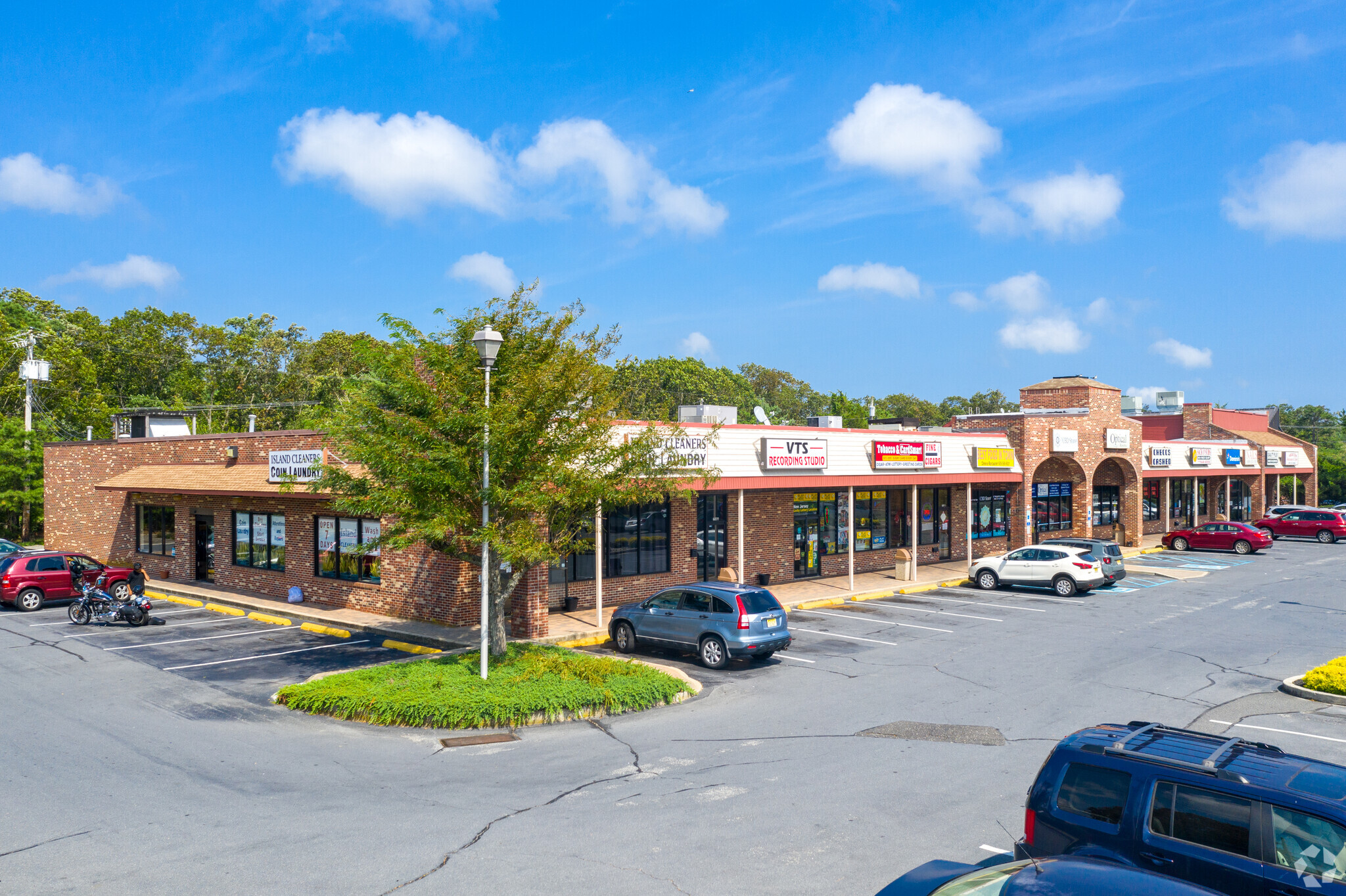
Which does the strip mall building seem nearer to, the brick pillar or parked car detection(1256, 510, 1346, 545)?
the brick pillar

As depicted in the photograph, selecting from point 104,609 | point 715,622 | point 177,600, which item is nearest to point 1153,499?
point 715,622

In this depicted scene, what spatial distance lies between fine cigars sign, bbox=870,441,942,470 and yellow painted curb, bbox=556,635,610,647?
12.1 m

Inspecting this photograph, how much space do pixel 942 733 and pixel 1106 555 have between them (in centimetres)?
1809

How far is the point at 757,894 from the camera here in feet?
24.5

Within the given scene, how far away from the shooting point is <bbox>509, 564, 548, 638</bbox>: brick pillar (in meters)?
19.3

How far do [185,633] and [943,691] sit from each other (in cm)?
1705

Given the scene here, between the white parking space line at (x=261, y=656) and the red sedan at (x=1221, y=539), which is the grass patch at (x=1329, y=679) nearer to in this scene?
the white parking space line at (x=261, y=656)

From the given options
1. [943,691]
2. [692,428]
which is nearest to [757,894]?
[943,691]

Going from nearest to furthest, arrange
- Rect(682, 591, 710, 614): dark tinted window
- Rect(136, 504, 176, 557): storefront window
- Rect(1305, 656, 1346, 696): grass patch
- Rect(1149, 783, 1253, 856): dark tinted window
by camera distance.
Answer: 1. Rect(1149, 783, 1253, 856): dark tinted window
2. Rect(1305, 656, 1346, 696): grass patch
3. Rect(682, 591, 710, 614): dark tinted window
4. Rect(136, 504, 176, 557): storefront window

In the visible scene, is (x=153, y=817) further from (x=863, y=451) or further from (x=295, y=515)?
(x=863, y=451)

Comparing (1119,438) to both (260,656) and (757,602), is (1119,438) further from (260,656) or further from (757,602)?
(260,656)

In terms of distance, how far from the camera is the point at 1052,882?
4.54 meters

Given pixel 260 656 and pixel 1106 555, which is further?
pixel 1106 555

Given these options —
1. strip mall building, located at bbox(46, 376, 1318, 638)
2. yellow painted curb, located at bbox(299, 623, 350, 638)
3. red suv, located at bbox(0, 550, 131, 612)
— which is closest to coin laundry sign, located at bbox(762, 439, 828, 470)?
strip mall building, located at bbox(46, 376, 1318, 638)
